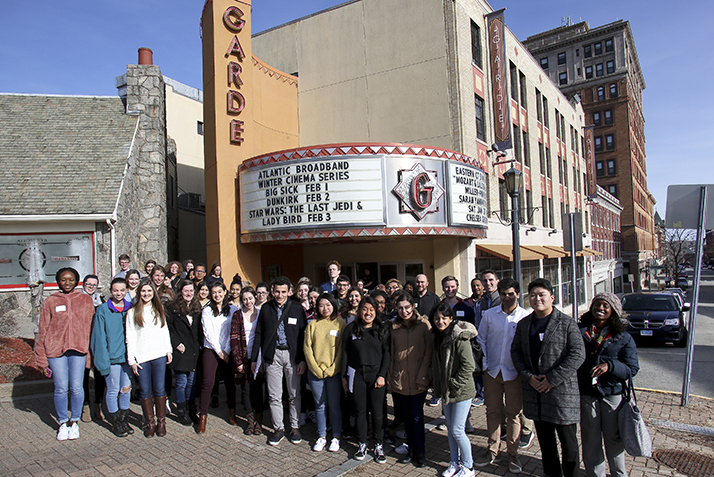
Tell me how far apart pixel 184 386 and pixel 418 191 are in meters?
7.66

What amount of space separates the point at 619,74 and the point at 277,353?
224 ft

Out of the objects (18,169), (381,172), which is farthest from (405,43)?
(18,169)

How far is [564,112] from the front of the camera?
2912 cm

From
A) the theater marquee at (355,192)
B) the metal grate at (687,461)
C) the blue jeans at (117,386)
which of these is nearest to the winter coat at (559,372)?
the metal grate at (687,461)

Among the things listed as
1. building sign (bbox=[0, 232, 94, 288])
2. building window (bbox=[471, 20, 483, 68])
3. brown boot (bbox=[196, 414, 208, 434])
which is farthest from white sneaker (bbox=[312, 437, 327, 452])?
building window (bbox=[471, 20, 483, 68])

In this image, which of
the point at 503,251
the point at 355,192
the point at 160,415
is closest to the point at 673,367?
the point at 503,251

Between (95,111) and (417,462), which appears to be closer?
(417,462)

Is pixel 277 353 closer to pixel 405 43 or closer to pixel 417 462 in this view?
pixel 417 462

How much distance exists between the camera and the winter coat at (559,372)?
4.19m

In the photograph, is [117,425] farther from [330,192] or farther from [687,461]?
[330,192]

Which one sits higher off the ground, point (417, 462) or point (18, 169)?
point (18, 169)

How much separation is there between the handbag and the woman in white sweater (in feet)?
16.3

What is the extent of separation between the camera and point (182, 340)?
6020mm

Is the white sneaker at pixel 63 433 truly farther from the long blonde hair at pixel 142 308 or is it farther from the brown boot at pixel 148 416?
the long blonde hair at pixel 142 308
